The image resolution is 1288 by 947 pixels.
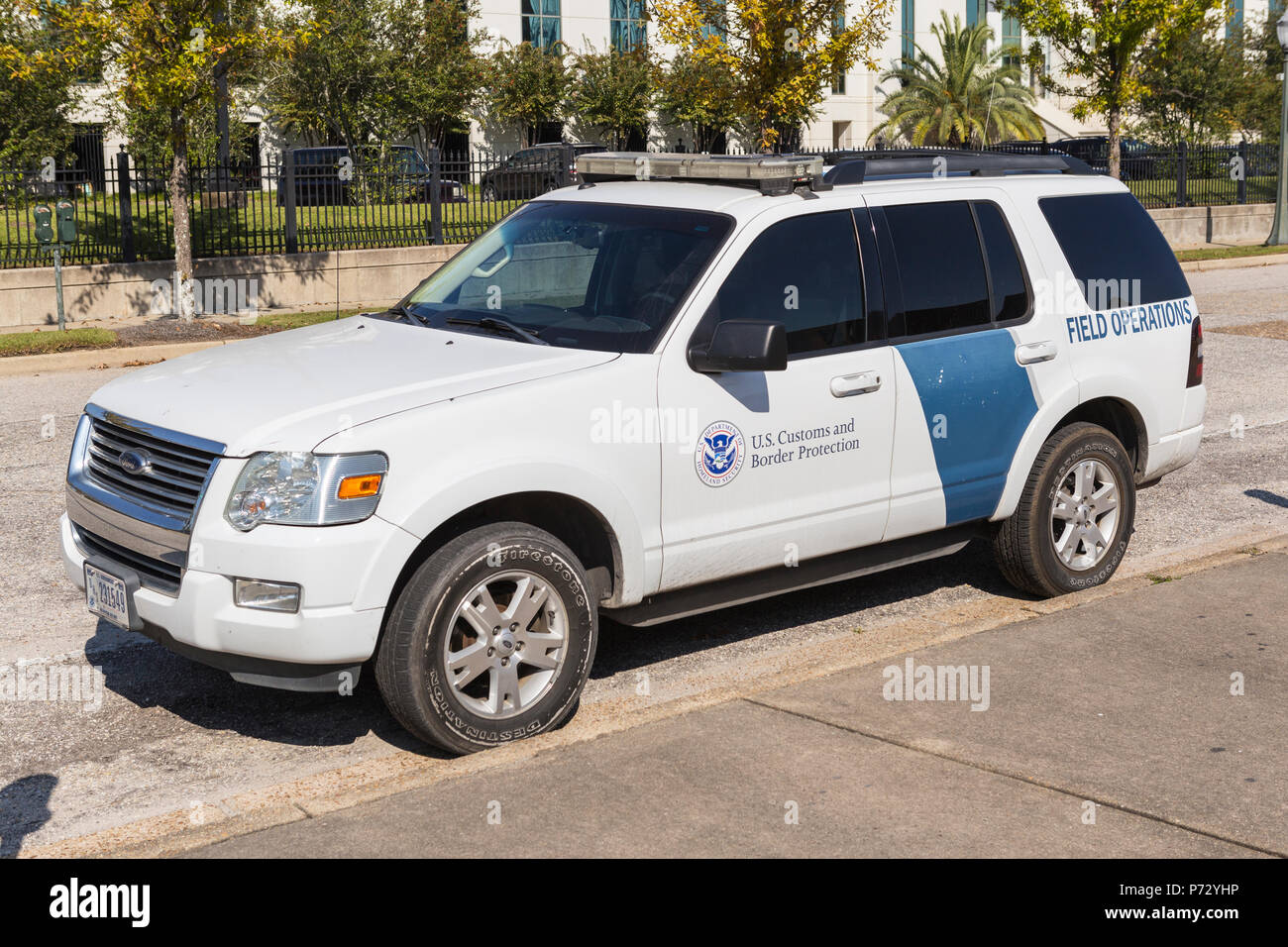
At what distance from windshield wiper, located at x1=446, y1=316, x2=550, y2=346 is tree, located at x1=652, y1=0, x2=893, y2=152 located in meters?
18.4

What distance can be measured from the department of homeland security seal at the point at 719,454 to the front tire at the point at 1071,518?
1.76 m

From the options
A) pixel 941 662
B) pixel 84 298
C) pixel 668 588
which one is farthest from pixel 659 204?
pixel 84 298

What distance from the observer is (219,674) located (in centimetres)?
Result: 597

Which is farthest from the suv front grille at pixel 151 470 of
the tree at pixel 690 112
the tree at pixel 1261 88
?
the tree at pixel 1261 88

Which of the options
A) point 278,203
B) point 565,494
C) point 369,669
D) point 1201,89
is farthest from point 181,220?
point 1201,89

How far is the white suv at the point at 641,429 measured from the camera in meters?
4.69

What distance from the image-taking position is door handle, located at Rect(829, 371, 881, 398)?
577cm

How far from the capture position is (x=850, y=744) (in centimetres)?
497

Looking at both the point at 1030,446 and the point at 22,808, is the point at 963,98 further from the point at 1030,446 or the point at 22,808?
the point at 22,808

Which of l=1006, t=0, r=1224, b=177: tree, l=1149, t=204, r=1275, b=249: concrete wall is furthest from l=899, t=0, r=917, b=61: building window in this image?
l=1006, t=0, r=1224, b=177: tree

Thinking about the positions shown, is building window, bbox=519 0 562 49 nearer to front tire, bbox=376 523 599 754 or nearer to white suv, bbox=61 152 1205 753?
white suv, bbox=61 152 1205 753

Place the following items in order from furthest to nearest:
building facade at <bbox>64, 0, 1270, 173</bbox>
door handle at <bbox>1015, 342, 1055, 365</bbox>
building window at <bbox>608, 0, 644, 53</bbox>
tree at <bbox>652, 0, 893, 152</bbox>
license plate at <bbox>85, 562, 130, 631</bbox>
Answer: building window at <bbox>608, 0, 644, 53</bbox>
building facade at <bbox>64, 0, 1270, 173</bbox>
tree at <bbox>652, 0, 893, 152</bbox>
door handle at <bbox>1015, 342, 1055, 365</bbox>
license plate at <bbox>85, 562, 130, 631</bbox>

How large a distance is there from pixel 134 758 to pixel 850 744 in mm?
2492

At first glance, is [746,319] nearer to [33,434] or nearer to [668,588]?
[668,588]
